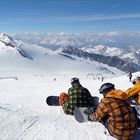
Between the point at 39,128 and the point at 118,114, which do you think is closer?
the point at 118,114

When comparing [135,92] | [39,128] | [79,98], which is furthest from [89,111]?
[135,92]

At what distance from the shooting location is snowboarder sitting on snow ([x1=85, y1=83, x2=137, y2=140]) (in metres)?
8.29

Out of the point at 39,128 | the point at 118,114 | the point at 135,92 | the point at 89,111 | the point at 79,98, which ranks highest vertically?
the point at 135,92

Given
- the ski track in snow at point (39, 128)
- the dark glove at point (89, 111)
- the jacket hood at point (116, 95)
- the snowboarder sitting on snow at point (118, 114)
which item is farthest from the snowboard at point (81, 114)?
the jacket hood at point (116, 95)

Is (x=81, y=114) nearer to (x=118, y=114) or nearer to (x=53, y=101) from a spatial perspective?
(x=118, y=114)

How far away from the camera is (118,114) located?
831 centimetres

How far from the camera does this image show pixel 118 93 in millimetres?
8516

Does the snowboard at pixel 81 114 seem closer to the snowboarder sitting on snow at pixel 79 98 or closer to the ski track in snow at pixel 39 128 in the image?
the ski track in snow at pixel 39 128

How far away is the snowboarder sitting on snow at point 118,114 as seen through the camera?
829 cm

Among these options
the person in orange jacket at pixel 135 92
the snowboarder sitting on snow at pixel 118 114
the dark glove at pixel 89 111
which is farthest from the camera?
the person in orange jacket at pixel 135 92

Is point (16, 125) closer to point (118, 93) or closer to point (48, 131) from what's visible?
point (48, 131)

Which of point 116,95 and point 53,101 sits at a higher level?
point 116,95

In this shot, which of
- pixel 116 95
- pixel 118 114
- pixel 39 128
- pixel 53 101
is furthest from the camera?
pixel 53 101

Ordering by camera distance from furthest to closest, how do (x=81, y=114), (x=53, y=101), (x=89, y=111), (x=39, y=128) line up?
1. (x=53, y=101)
2. (x=81, y=114)
3. (x=89, y=111)
4. (x=39, y=128)
